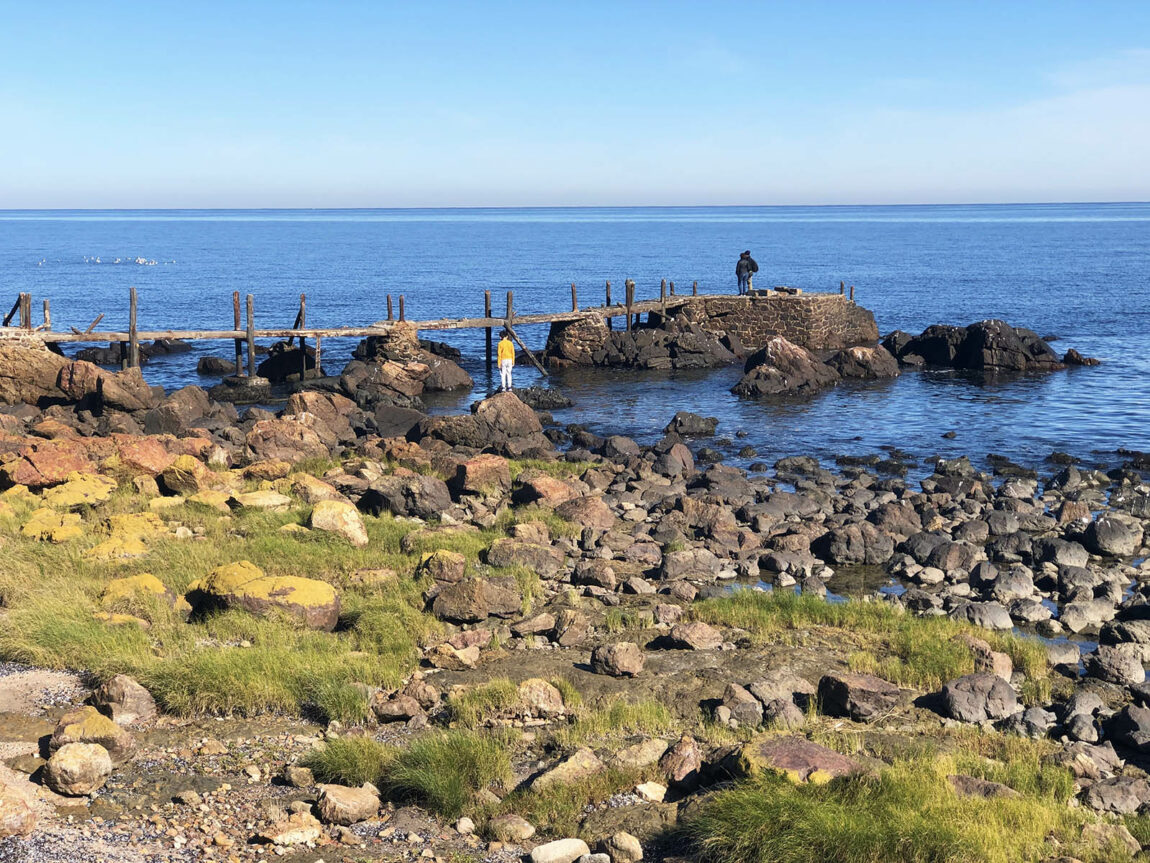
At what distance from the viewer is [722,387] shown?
127 feet

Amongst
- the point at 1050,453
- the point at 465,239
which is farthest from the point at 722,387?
the point at 465,239

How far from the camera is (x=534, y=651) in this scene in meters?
13.0

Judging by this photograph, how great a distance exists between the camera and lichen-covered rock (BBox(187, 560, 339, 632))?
13.1 m

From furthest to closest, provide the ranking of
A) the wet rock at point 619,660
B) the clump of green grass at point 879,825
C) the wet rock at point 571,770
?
the wet rock at point 619,660 → the wet rock at point 571,770 → the clump of green grass at point 879,825

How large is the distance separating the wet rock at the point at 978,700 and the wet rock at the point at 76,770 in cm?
803

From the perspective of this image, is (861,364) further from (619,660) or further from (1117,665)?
(619,660)

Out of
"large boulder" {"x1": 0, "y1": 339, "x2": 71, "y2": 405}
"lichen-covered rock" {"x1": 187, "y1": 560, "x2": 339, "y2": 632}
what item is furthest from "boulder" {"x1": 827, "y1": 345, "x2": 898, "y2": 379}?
"lichen-covered rock" {"x1": 187, "y1": 560, "x2": 339, "y2": 632}

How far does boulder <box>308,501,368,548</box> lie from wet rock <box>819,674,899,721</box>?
25.7 feet

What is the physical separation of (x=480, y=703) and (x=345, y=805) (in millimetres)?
2356

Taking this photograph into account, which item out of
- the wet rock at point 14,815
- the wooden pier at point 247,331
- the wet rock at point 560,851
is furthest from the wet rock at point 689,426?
the wet rock at point 14,815

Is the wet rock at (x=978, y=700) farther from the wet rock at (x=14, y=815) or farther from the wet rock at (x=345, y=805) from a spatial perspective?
the wet rock at (x=14, y=815)

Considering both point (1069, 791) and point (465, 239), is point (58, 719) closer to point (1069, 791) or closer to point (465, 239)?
point (1069, 791)

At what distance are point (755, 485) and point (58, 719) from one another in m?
15.5

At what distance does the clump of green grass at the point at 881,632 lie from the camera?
12391 mm
